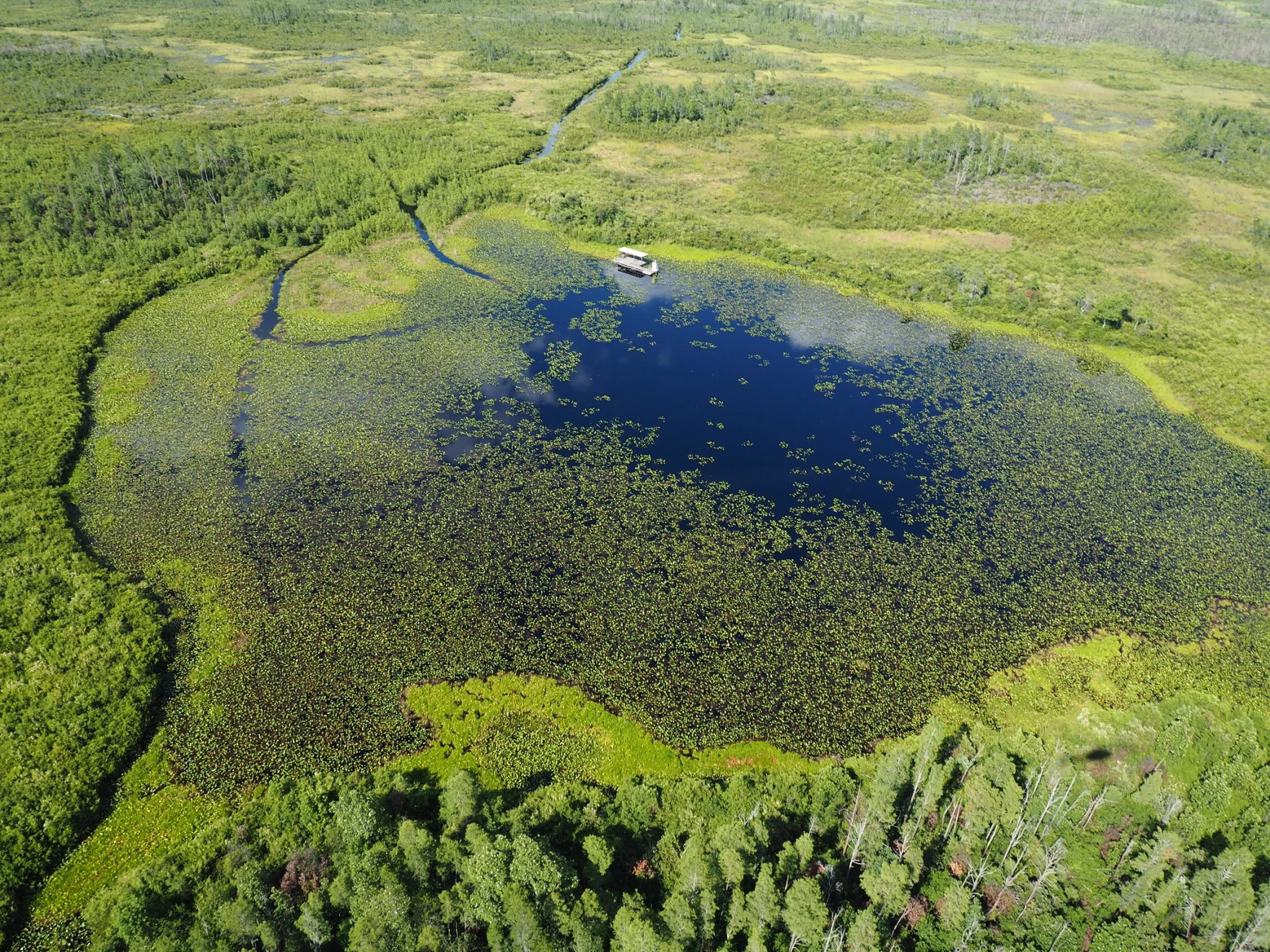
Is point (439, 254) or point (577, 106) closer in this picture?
point (439, 254)

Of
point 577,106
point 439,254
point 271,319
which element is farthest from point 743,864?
point 577,106

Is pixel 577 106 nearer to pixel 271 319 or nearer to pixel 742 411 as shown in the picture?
pixel 271 319

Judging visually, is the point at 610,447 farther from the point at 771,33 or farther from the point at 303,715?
the point at 771,33

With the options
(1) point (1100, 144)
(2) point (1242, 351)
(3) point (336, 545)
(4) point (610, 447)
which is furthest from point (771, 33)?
(3) point (336, 545)

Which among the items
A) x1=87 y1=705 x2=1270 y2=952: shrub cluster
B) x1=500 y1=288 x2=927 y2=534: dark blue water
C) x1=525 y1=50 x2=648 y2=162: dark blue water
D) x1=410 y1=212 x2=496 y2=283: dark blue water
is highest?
x1=525 y1=50 x2=648 y2=162: dark blue water

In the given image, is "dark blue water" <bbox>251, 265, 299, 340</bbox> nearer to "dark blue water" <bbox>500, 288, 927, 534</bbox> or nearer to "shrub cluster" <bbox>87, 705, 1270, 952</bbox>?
"dark blue water" <bbox>500, 288, 927, 534</bbox>

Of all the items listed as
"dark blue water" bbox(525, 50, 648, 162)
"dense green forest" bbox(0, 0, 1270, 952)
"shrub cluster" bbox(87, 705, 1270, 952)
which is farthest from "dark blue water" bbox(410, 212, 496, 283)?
"shrub cluster" bbox(87, 705, 1270, 952)
